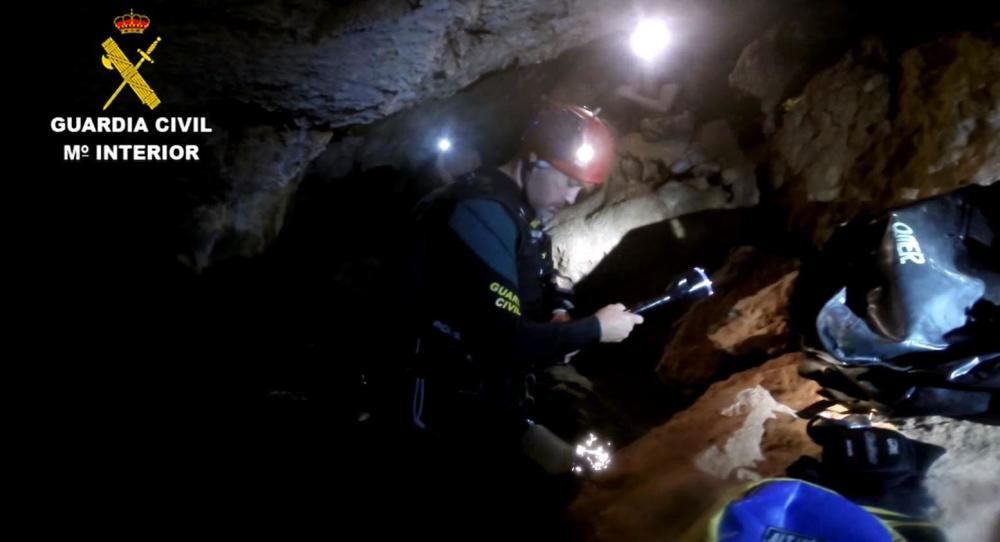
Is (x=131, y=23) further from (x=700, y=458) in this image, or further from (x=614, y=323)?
(x=700, y=458)

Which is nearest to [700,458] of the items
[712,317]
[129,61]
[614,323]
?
[614,323]

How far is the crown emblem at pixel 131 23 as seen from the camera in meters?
3.53

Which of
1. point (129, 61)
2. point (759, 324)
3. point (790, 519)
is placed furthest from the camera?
point (759, 324)

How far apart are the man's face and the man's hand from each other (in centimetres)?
77

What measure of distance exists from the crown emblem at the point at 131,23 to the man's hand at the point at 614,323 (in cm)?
325

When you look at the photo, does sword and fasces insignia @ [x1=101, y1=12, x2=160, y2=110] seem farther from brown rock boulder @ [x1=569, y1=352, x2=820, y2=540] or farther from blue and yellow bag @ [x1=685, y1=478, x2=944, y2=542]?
blue and yellow bag @ [x1=685, y1=478, x2=944, y2=542]

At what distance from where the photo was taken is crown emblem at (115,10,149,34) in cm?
353

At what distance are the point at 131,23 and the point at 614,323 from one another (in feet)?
11.1

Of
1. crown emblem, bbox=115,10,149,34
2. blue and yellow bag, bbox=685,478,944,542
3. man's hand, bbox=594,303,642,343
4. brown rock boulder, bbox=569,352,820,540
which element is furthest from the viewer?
crown emblem, bbox=115,10,149,34

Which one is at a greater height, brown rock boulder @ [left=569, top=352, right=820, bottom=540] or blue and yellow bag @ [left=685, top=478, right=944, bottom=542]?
blue and yellow bag @ [left=685, top=478, right=944, bottom=542]

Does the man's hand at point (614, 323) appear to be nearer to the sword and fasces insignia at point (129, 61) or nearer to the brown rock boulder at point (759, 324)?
the brown rock boulder at point (759, 324)

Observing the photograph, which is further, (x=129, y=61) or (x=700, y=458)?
(x=129, y=61)

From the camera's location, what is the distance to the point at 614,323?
3.39 metres

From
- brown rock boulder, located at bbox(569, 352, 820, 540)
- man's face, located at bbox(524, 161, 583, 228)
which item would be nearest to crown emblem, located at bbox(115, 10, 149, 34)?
man's face, located at bbox(524, 161, 583, 228)
